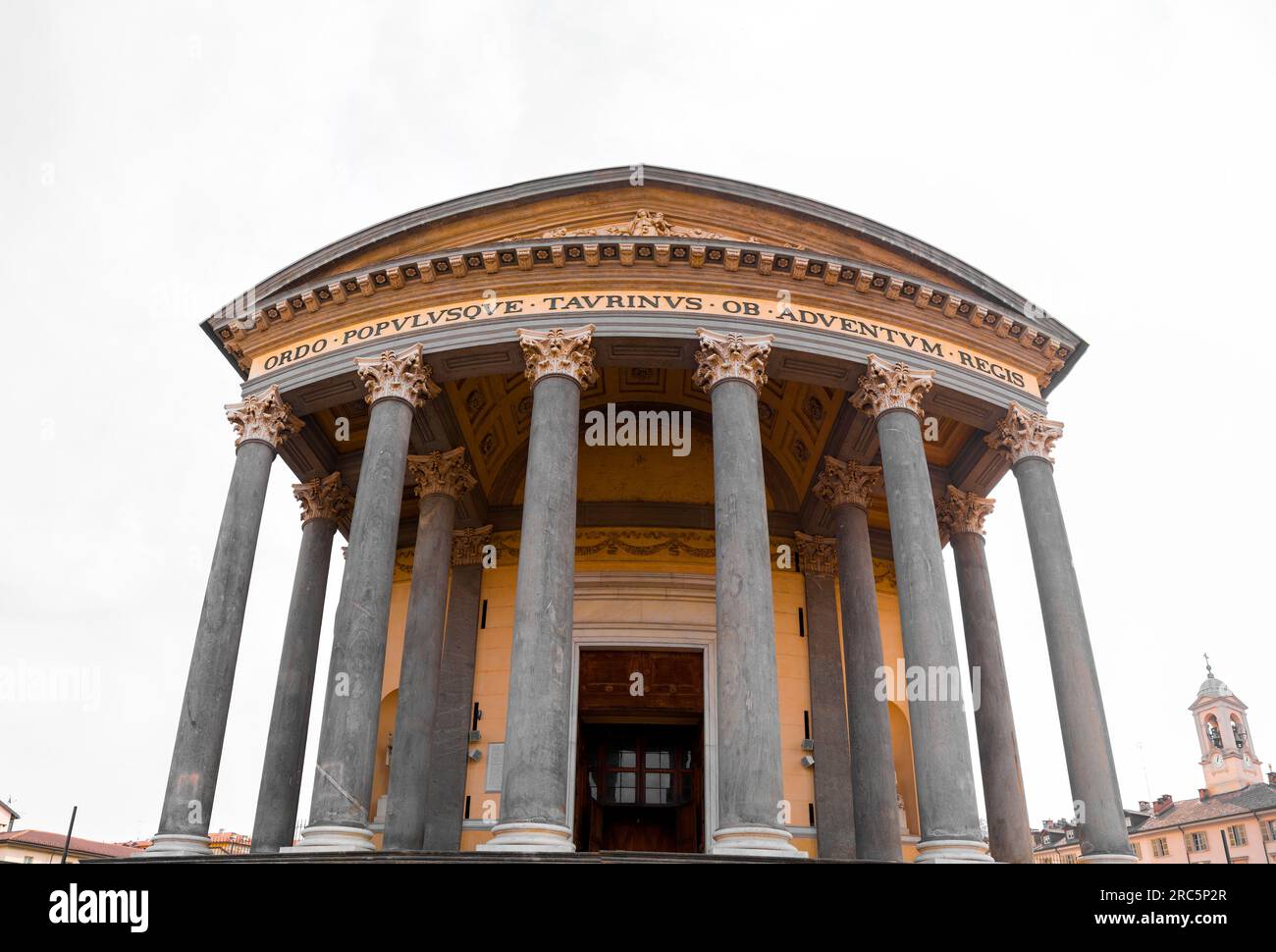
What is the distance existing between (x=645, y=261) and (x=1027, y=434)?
8602mm

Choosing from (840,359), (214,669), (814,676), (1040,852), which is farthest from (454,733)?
(1040,852)

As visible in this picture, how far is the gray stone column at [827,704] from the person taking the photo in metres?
19.3

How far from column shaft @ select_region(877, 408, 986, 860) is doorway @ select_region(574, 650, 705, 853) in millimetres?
7285

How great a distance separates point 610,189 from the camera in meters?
20.1

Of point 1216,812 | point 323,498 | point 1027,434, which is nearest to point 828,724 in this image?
point 1027,434

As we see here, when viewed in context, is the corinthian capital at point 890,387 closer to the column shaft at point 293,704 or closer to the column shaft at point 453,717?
the column shaft at point 453,717

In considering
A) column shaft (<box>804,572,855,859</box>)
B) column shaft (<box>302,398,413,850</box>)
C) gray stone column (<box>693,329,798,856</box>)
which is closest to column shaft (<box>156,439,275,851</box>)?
column shaft (<box>302,398,413,850</box>)

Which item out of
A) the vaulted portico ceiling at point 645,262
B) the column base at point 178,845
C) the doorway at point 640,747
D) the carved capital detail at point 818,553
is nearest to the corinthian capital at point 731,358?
the vaulted portico ceiling at point 645,262

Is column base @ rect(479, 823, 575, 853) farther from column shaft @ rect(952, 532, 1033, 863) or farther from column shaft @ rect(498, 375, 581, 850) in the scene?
column shaft @ rect(952, 532, 1033, 863)

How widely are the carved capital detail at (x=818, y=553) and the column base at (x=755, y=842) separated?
10.5m

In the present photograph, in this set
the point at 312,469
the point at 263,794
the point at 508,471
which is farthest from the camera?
the point at 508,471

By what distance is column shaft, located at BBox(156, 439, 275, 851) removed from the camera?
50.2 feet
